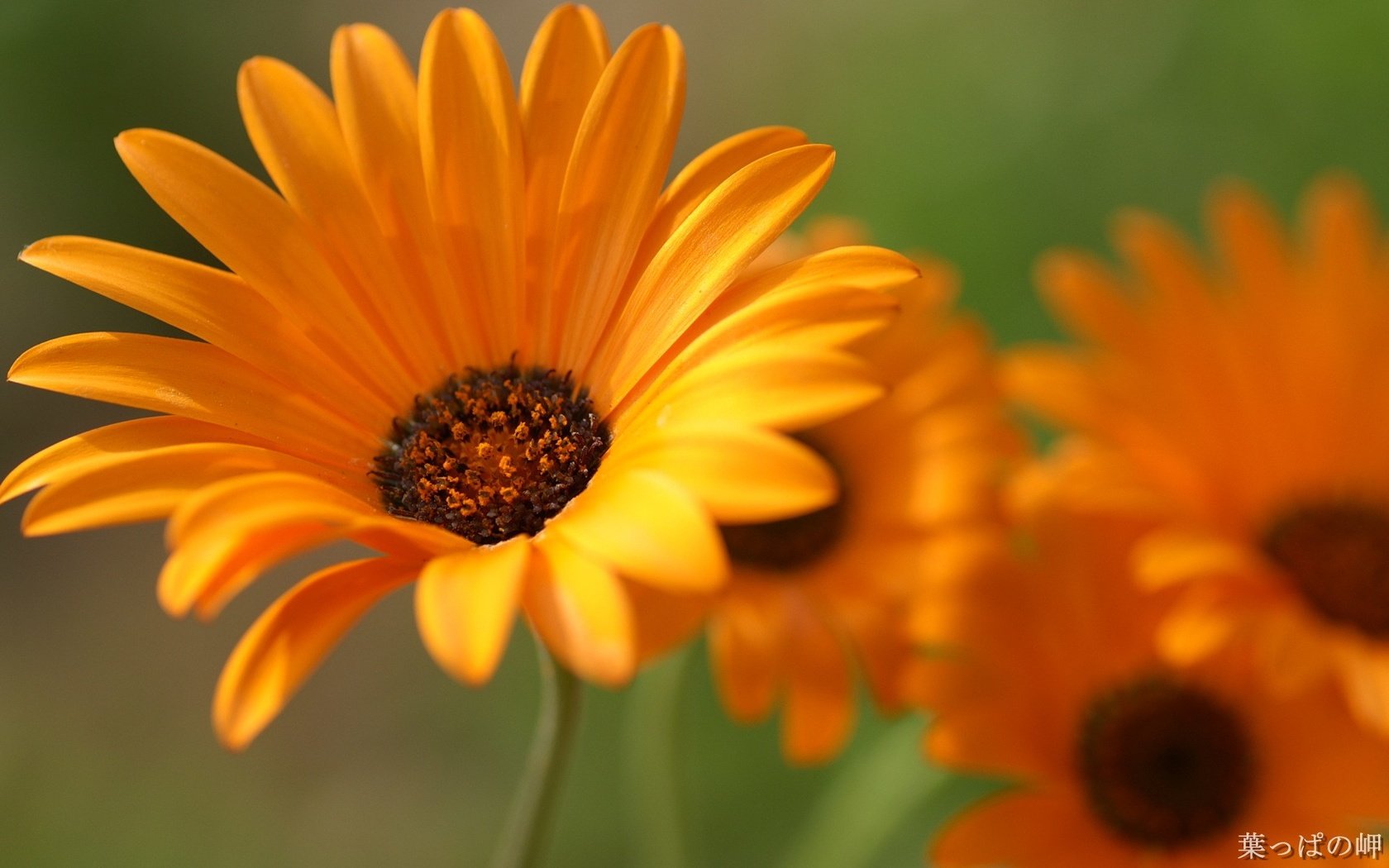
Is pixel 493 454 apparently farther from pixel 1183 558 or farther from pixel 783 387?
pixel 1183 558

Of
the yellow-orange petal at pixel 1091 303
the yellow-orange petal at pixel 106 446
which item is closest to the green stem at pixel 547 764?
the yellow-orange petal at pixel 106 446

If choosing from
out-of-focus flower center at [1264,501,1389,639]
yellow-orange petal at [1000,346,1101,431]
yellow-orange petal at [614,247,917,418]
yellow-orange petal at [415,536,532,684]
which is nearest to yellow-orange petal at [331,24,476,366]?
yellow-orange petal at [614,247,917,418]

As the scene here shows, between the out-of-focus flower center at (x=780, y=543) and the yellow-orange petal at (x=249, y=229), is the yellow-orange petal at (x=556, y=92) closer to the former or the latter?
the yellow-orange petal at (x=249, y=229)

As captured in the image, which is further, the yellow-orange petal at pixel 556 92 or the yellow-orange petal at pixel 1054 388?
the yellow-orange petal at pixel 1054 388

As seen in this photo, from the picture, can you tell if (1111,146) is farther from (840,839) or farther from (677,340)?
→ (677,340)

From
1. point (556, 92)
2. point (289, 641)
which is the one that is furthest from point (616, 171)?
point (289, 641)

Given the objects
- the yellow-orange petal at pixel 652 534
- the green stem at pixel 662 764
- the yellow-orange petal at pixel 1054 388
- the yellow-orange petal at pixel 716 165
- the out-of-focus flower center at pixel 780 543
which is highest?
the yellow-orange petal at pixel 716 165
